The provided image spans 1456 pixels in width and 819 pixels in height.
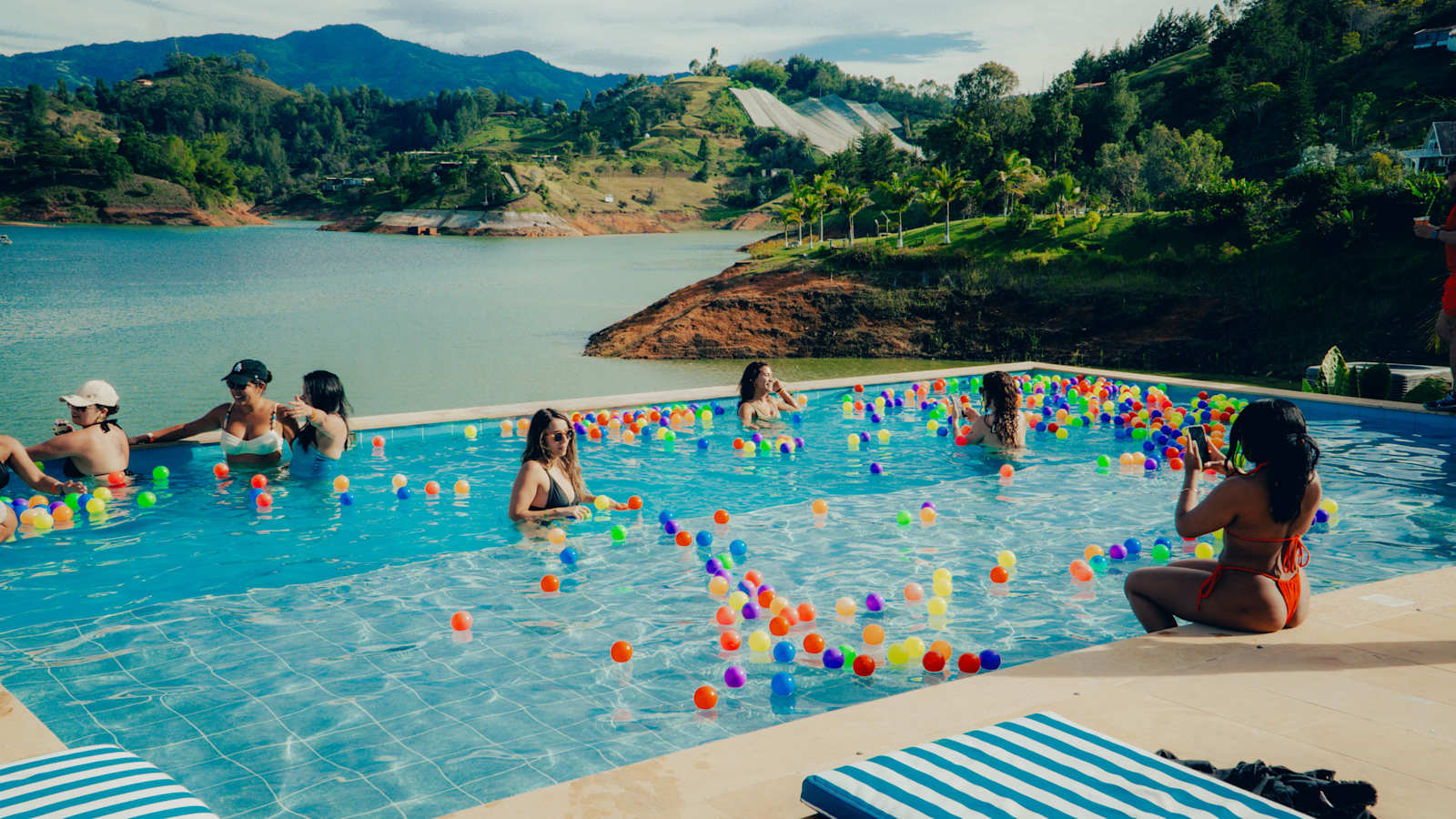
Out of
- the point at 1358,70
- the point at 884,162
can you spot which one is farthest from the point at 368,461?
the point at 1358,70

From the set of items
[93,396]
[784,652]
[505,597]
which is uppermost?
[93,396]

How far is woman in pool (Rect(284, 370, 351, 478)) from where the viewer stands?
32.7 ft

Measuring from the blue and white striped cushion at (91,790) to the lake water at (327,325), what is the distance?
16030 mm

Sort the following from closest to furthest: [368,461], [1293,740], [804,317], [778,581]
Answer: [1293,740], [778,581], [368,461], [804,317]

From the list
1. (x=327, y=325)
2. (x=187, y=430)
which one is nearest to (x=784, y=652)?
(x=187, y=430)

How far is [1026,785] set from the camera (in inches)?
122

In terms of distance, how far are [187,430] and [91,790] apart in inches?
328

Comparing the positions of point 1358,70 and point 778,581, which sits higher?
point 1358,70

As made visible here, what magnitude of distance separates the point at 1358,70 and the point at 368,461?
79.2m

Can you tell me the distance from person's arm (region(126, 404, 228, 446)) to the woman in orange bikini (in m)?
9.35

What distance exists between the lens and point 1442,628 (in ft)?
16.3

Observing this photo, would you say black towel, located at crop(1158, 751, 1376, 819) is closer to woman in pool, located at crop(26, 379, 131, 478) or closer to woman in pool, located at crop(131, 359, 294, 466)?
woman in pool, located at crop(131, 359, 294, 466)

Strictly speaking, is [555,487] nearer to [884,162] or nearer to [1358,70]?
[884,162]

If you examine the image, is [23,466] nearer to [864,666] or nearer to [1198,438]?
[864,666]
